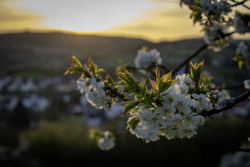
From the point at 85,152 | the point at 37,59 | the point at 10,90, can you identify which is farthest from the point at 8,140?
the point at 37,59

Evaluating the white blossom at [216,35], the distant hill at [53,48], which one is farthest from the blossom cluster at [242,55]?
the distant hill at [53,48]

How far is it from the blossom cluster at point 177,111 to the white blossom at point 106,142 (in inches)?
49.5

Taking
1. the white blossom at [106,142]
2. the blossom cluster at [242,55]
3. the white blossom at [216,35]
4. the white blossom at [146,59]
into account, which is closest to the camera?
the white blossom at [216,35]

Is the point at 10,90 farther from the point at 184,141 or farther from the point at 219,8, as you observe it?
the point at 219,8

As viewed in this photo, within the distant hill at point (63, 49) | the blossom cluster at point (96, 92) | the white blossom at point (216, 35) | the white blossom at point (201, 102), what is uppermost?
the white blossom at point (216, 35)

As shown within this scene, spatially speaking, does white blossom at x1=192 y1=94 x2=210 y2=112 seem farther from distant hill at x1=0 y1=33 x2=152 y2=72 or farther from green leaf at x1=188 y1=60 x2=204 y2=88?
distant hill at x1=0 y1=33 x2=152 y2=72

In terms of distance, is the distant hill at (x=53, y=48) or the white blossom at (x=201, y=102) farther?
the distant hill at (x=53, y=48)

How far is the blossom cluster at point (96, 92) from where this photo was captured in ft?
3.79

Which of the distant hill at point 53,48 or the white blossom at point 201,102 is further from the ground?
the white blossom at point 201,102

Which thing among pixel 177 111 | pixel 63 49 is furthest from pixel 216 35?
pixel 63 49

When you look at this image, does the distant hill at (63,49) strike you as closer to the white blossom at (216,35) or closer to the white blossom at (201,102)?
the white blossom at (216,35)

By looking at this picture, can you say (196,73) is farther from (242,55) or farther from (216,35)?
(242,55)

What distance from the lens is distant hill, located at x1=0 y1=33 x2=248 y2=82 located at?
2047 centimetres

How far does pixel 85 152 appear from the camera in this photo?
150 inches
